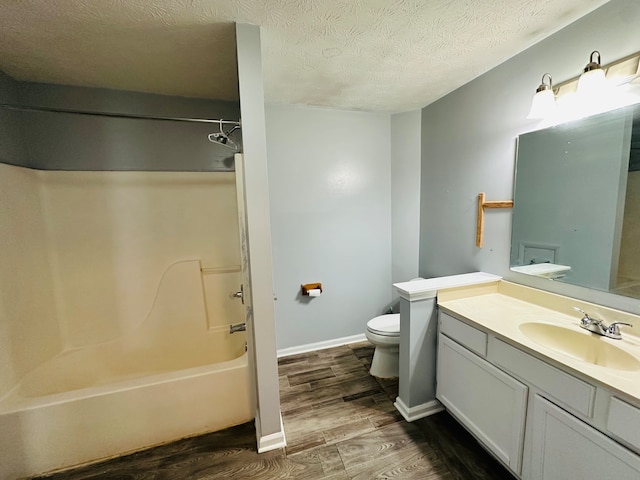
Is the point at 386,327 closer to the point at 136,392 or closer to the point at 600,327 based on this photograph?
the point at 600,327

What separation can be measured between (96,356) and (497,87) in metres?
3.50

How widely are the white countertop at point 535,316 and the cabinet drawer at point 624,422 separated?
0.15 ft

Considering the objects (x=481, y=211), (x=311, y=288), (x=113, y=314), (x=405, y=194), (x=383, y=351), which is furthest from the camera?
(x=405, y=194)

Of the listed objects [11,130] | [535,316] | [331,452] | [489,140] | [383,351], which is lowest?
[331,452]

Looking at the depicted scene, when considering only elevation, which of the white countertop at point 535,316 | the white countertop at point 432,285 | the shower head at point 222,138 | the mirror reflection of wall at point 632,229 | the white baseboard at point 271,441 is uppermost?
the shower head at point 222,138

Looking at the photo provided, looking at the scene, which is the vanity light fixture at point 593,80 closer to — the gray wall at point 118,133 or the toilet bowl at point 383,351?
the toilet bowl at point 383,351

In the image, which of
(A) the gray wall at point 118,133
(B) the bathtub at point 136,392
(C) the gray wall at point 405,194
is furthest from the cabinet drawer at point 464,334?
(A) the gray wall at point 118,133

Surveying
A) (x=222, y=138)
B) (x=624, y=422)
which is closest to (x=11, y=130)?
(x=222, y=138)

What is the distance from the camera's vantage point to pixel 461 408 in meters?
1.47

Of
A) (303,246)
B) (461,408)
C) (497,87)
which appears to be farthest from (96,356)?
(497,87)

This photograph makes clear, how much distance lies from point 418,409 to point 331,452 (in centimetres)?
64

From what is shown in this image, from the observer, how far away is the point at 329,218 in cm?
245

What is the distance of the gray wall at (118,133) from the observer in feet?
5.82

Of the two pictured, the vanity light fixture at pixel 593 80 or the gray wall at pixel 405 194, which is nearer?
the vanity light fixture at pixel 593 80
